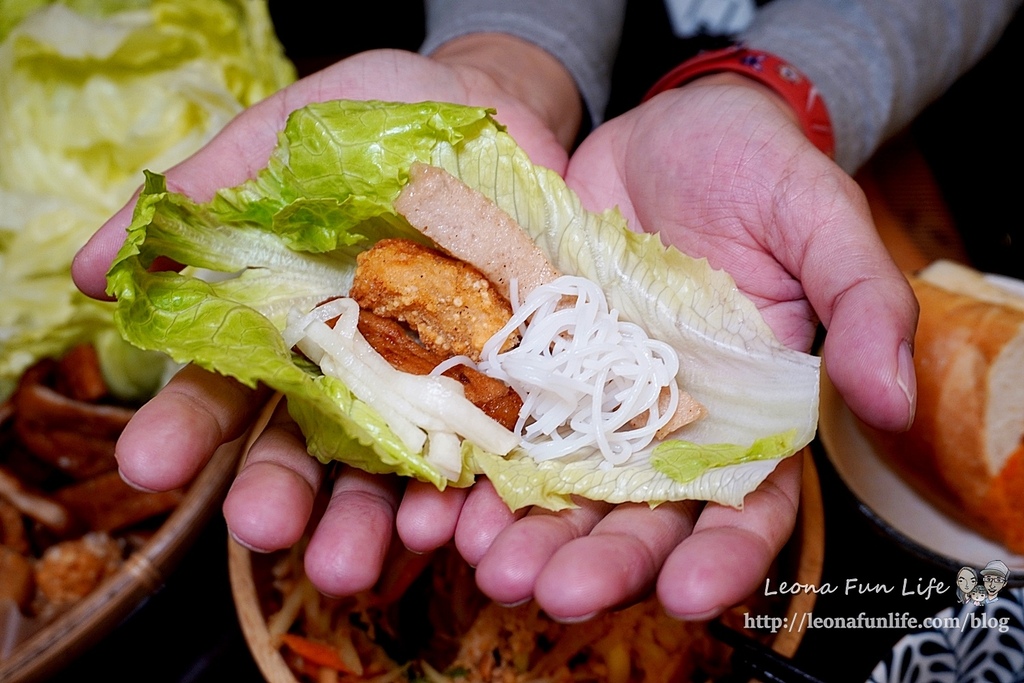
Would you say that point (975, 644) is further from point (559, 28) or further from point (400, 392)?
point (559, 28)

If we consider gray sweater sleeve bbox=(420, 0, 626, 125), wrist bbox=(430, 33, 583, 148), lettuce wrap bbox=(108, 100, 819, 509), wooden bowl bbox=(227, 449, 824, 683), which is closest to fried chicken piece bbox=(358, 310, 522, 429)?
lettuce wrap bbox=(108, 100, 819, 509)

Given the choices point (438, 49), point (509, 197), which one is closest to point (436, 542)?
point (509, 197)

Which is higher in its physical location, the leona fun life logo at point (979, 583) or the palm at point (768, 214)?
the palm at point (768, 214)

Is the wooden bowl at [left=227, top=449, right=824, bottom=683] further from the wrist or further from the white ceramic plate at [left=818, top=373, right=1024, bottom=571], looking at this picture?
the wrist

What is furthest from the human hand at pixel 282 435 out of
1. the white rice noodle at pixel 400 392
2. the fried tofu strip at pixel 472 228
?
the fried tofu strip at pixel 472 228

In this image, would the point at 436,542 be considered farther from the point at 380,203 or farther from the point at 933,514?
the point at 933,514

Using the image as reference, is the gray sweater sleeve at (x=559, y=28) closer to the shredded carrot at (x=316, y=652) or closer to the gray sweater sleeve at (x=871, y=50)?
the gray sweater sleeve at (x=871, y=50)

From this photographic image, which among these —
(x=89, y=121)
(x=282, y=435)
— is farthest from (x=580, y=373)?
(x=89, y=121)
